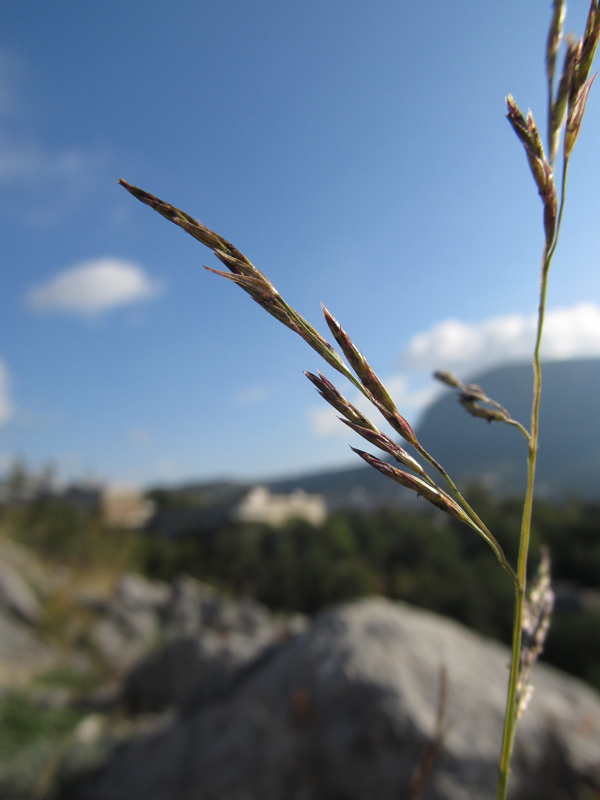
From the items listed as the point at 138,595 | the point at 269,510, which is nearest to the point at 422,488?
the point at 138,595

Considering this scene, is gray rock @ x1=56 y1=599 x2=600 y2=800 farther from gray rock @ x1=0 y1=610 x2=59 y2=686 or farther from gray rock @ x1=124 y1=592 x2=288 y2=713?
gray rock @ x1=0 y1=610 x2=59 y2=686

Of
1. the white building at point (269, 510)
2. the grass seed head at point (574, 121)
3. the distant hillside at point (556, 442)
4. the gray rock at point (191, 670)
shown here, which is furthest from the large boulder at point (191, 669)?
the distant hillside at point (556, 442)

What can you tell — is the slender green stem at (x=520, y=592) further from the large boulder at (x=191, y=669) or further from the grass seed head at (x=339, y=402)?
the large boulder at (x=191, y=669)

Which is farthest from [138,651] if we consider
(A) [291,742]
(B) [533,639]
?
(B) [533,639]

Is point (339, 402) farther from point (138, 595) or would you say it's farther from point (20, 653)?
point (138, 595)

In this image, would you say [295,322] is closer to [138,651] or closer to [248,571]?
[138,651]

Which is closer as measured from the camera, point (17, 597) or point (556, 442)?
point (17, 597)

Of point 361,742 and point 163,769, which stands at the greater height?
point 361,742
